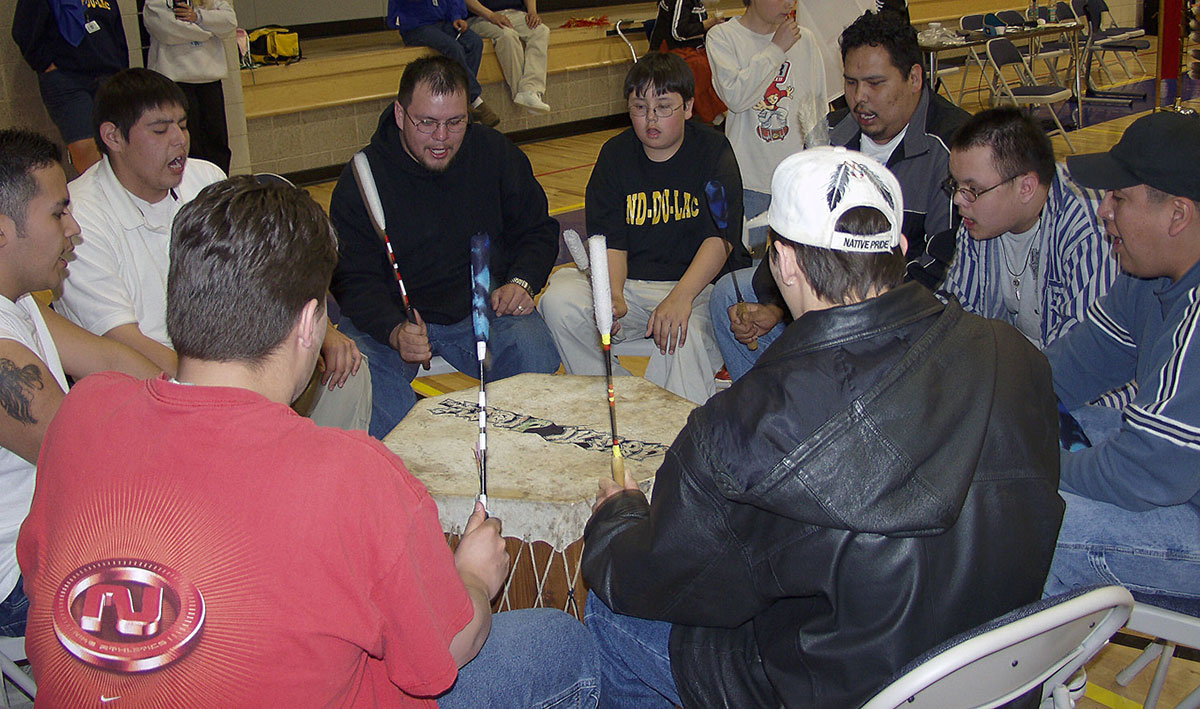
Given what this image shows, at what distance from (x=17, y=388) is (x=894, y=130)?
2.49m

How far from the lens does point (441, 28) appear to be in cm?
710

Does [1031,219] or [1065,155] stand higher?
[1031,219]

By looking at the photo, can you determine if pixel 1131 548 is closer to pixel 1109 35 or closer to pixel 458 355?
pixel 458 355

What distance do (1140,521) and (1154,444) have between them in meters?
0.21

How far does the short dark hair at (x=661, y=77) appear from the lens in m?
3.08

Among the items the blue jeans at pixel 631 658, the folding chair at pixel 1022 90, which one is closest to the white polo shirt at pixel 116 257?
the blue jeans at pixel 631 658

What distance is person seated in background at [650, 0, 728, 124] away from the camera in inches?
242

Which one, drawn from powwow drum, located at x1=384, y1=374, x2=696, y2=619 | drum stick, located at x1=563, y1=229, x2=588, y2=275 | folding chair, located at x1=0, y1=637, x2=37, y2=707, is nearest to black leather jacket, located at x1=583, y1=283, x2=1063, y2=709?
powwow drum, located at x1=384, y1=374, x2=696, y2=619

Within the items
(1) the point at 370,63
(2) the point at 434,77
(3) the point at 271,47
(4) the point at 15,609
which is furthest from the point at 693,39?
(4) the point at 15,609

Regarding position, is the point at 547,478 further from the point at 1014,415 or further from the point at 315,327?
the point at 1014,415

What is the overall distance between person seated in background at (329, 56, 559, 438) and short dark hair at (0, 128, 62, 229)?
47.2 inches

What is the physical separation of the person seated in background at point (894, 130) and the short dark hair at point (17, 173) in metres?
1.90

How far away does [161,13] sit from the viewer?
508cm

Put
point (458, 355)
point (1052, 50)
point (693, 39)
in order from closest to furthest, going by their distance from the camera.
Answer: point (458, 355)
point (693, 39)
point (1052, 50)
